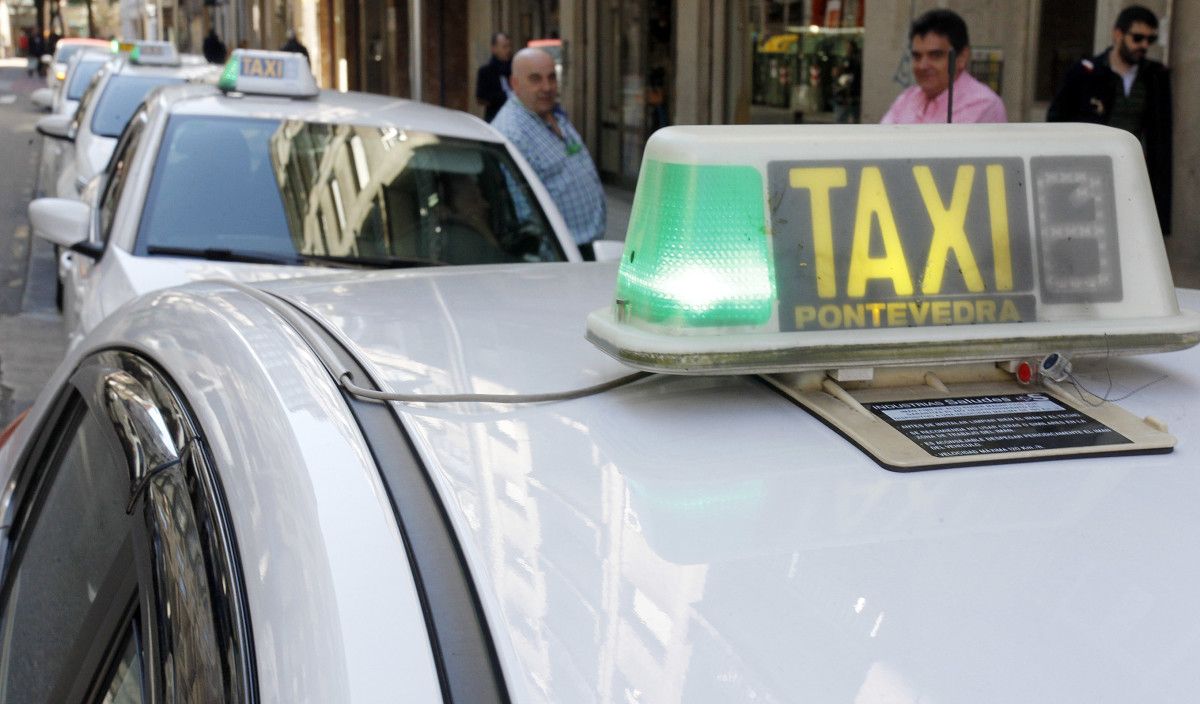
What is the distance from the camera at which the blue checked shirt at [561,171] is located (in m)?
5.90

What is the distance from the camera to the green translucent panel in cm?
138

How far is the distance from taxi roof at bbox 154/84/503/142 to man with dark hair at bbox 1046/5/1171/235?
317cm

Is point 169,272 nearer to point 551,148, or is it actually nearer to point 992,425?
point 551,148

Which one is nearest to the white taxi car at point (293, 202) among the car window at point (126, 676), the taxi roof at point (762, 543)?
the car window at point (126, 676)

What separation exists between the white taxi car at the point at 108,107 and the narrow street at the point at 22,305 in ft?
2.11

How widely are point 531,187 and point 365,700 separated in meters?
4.14

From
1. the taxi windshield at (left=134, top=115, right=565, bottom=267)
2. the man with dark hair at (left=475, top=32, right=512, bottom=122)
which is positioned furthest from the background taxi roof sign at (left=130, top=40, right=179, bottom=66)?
the taxi windshield at (left=134, top=115, right=565, bottom=267)

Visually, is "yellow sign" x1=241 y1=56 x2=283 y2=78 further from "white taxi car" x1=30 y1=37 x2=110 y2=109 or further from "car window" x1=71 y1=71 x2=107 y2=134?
"white taxi car" x1=30 y1=37 x2=110 y2=109

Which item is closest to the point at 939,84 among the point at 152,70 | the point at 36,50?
the point at 152,70

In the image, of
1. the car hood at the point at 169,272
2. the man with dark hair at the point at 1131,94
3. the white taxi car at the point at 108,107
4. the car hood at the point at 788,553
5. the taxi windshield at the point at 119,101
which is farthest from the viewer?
the taxi windshield at the point at 119,101

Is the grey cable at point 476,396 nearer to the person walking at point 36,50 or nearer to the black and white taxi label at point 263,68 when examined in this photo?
the black and white taxi label at point 263,68

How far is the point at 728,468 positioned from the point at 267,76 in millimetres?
4573

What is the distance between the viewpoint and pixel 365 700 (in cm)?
102

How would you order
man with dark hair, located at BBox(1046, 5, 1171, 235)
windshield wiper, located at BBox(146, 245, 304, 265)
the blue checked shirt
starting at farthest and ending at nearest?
man with dark hair, located at BBox(1046, 5, 1171, 235)
the blue checked shirt
windshield wiper, located at BBox(146, 245, 304, 265)
